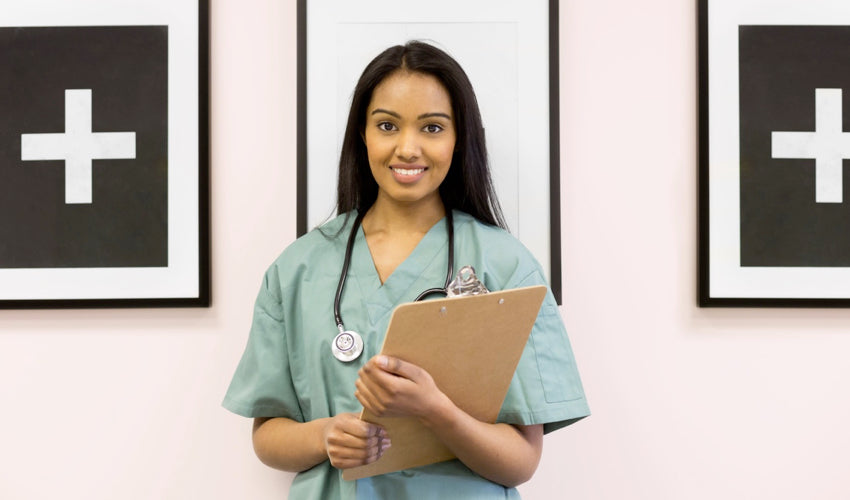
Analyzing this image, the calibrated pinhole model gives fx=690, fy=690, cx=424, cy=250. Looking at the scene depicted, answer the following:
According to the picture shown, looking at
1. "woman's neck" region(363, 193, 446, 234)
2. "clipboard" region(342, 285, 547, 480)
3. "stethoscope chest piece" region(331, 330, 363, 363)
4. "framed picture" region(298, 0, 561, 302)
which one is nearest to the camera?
"clipboard" region(342, 285, 547, 480)

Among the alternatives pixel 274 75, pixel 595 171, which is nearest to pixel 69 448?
pixel 274 75

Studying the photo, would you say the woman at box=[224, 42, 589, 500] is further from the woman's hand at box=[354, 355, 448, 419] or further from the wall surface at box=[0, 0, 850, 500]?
the wall surface at box=[0, 0, 850, 500]

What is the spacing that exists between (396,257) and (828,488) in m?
0.80

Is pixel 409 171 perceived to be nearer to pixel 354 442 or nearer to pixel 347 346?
pixel 347 346

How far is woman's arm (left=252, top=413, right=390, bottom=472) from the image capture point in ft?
2.30

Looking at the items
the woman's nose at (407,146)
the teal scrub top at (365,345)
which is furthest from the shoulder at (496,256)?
the woman's nose at (407,146)

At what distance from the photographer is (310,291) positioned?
848mm

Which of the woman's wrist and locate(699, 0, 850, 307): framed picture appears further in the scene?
locate(699, 0, 850, 307): framed picture

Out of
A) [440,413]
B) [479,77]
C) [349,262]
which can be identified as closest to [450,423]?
[440,413]

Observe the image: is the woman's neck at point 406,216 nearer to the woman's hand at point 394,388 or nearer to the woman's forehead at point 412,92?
the woman's forehead at point 412,92

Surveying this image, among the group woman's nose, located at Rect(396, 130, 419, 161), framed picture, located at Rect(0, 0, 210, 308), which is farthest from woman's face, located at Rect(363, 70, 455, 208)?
framed picture, located at Rect(0, 0, 210, 308)

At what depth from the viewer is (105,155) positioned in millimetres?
1081

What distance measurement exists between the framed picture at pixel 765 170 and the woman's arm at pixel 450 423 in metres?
0.46

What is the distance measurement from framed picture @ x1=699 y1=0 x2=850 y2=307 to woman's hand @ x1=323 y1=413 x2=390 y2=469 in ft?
2.04
